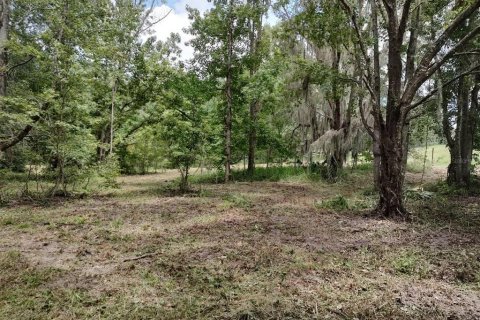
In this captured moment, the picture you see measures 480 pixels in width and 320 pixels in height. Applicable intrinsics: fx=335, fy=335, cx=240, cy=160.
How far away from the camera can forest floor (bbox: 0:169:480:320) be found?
310cm

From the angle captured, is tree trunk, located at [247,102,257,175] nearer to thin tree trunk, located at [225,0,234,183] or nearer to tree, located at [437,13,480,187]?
thin tree trunk, located at [225,0,234,183]

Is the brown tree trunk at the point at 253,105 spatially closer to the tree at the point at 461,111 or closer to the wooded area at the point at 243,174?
the wooded area at the point at 243,174

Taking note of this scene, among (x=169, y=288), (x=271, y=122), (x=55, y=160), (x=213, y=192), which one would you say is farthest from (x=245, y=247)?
(x=271, y=122)

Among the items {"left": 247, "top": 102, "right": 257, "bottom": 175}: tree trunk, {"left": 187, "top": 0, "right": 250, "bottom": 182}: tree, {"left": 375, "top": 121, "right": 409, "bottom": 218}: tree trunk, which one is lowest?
{"left": 375, "top": 121, "right": 409, "bottom": 218}: tree trunk

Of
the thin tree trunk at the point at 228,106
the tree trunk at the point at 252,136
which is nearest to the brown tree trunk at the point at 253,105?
the tree trunk at the point at 252,136

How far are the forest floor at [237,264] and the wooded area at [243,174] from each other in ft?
0.10

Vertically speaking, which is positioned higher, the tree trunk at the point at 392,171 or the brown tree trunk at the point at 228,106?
the brown tree trunk at the point at 228,106

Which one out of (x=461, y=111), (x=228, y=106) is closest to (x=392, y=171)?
(x=461, y=111)

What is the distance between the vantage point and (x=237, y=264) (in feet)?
13.9

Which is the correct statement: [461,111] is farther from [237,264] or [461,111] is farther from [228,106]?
[237,264]

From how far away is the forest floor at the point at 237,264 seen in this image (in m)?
3.10

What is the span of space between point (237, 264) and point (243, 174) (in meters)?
12.3

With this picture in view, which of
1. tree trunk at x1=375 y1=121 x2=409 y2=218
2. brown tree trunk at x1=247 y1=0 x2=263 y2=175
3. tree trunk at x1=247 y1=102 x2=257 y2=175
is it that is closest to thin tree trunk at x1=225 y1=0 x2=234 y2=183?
brown tree trunk at x1=247 y1=0 x2=263 y2=175

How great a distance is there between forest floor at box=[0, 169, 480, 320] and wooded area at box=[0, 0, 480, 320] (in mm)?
30
